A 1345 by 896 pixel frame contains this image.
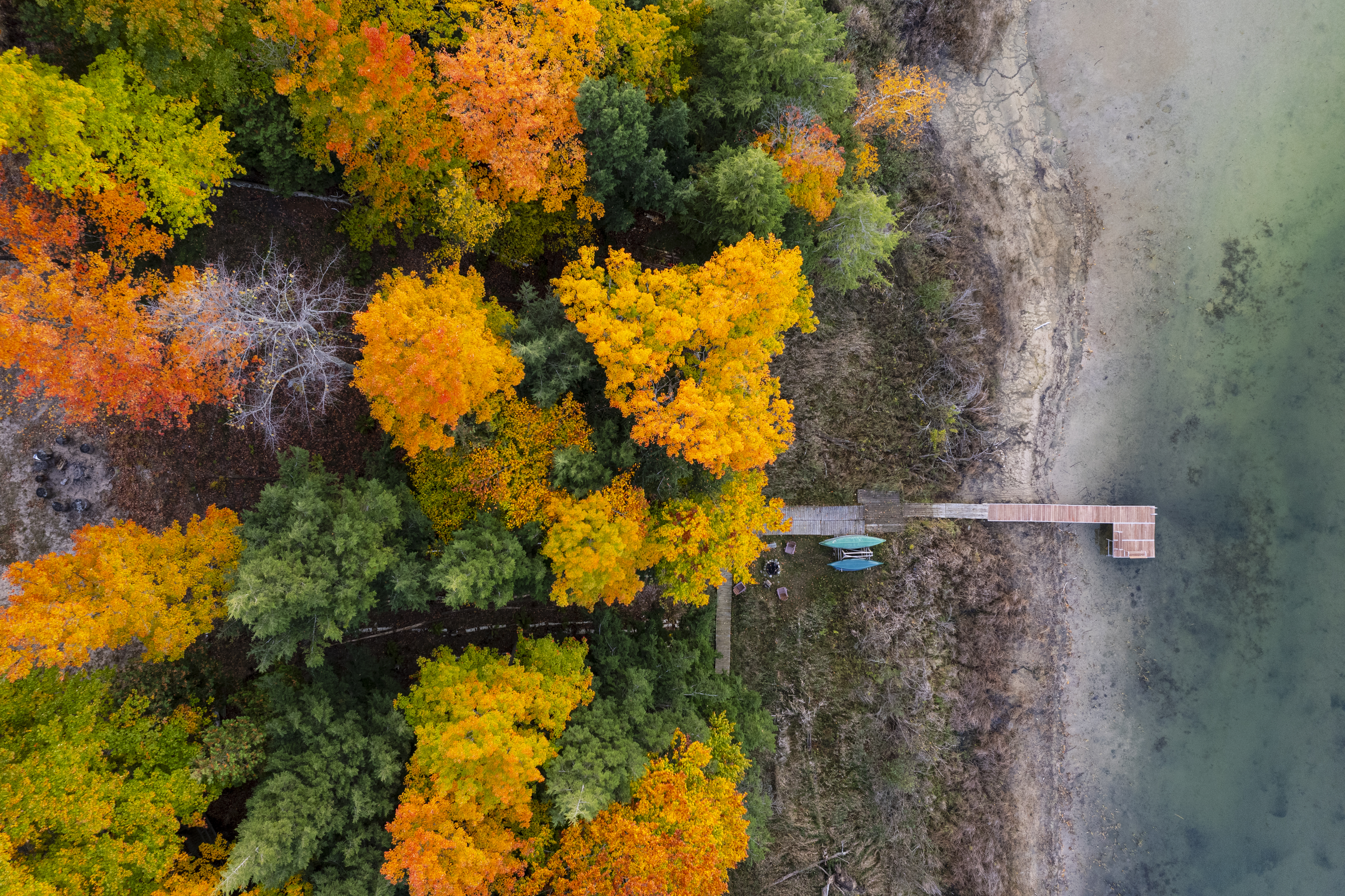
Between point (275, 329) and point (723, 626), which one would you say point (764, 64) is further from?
point (723, 626)

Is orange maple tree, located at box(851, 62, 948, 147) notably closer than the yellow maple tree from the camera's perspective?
No

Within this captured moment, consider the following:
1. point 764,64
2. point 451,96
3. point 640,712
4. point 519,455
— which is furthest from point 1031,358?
point 451,96

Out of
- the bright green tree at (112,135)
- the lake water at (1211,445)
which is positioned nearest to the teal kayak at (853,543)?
the lake water at (1211,445)

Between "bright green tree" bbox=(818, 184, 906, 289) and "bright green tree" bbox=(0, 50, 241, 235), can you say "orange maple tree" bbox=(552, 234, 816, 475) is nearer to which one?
"bright green tree" bbox=(818, 184, 906, 289)

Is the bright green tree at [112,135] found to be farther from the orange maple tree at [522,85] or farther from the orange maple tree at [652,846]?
the orange maple tree at [652,846]

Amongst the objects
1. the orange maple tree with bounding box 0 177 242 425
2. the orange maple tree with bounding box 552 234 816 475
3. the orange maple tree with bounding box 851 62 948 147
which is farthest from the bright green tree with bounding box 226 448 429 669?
the orange maple tree with bounding box 851 62 948 147

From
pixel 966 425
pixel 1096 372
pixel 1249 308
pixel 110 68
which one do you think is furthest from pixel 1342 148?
pixel 110 68

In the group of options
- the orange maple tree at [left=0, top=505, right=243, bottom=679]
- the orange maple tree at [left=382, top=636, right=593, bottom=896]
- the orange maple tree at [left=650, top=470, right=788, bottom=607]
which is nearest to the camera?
the orange maple tree at [left=0, top=505, right=243, bottom=679]
